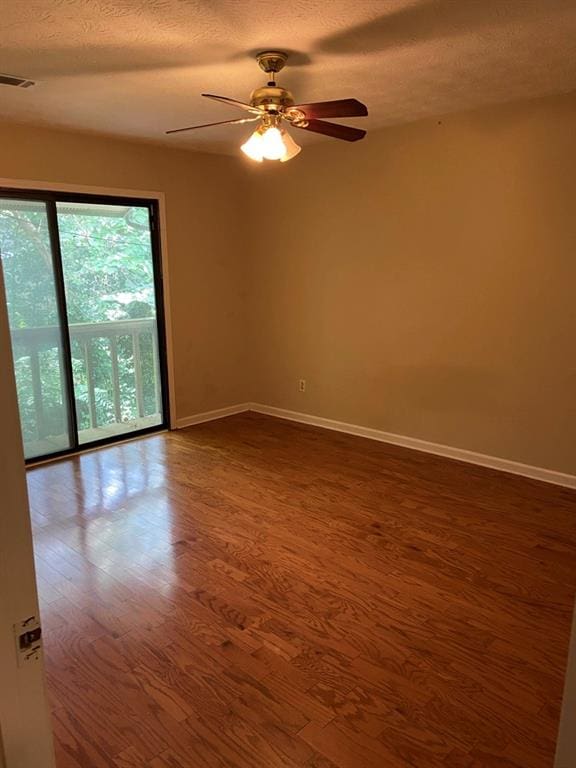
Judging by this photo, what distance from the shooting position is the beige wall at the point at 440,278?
354cm

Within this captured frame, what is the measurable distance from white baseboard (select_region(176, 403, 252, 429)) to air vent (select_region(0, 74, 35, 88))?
2.91 m

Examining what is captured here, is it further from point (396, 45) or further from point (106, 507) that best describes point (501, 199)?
point (106, 507)

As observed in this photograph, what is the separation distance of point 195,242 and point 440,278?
2.24 metres

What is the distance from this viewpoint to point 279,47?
2.51m

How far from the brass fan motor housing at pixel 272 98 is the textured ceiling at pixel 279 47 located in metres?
0.18

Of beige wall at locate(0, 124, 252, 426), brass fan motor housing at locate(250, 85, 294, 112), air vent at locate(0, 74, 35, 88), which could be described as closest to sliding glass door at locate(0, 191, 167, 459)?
beige wall at locate(0, 124, 252, 426)

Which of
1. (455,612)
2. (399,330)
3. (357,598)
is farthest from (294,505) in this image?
(399,330)

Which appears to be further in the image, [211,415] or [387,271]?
[211,415]

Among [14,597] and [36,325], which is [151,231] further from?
[14,597]

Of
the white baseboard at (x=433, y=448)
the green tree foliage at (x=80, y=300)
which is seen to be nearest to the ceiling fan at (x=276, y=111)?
the green tree foliage at (x=80, y=300)

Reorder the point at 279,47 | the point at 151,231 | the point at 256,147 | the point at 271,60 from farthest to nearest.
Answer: the point at 151,231 → the point at 256,147 → the point at 271,60 → the point at 279,47

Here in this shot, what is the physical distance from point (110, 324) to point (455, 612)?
3465mm

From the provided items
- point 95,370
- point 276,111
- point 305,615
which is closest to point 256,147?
point 276,111

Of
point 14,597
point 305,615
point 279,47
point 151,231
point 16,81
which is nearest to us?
point 14,597
